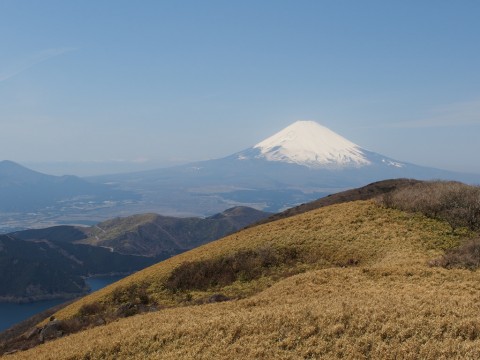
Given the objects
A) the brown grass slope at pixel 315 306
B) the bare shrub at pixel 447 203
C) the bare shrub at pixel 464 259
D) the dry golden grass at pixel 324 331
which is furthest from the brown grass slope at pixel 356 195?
the dry golden grass at pixel 324 331

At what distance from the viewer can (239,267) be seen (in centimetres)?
3988

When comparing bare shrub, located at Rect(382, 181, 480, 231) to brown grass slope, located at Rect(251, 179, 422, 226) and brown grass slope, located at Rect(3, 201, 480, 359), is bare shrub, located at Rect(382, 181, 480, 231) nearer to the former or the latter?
brown grass slope, located at Rect(3, 201, 480, 359)

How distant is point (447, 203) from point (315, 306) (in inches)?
1242

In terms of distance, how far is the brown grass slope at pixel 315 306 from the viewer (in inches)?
589

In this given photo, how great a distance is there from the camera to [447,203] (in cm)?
4381

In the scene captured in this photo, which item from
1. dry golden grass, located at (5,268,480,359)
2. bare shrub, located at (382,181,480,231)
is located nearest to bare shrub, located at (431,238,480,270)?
dry golden grass, located at (5,268,480,359)

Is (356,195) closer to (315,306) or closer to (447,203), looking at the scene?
(447,203)

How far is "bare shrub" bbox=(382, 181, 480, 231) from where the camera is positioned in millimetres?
41125

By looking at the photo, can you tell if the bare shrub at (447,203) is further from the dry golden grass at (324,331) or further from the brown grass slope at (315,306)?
the dry golden grass at (324,331)

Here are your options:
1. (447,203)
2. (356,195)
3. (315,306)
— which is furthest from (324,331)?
(356,195)

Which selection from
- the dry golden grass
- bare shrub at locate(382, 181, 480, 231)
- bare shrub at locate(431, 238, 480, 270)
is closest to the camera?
the dry golden grass

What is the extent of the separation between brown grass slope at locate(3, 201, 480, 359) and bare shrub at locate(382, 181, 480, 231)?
1857 mm

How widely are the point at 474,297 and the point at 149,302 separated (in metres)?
25.5

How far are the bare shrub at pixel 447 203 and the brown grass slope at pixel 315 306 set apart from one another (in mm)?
1857
